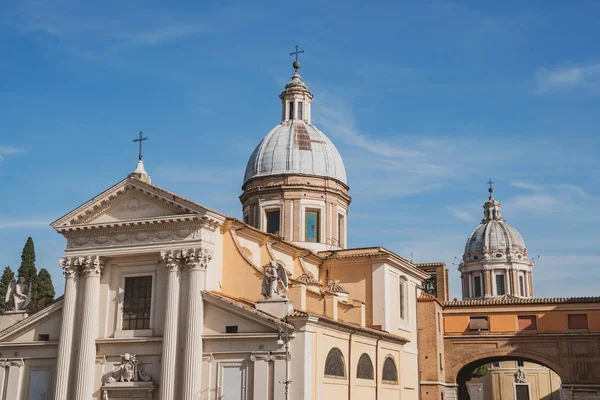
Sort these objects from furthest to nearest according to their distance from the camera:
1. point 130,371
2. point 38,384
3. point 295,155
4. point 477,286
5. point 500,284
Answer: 1. point 477,286
2. point 500,284
3. point 295,155
4. point 38,384
5. point 130,371

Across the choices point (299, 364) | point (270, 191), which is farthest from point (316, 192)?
point (299, 364)

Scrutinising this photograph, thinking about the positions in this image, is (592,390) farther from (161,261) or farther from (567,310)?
(161,261)

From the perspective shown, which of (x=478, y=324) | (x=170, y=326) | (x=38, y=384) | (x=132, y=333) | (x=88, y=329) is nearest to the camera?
(x=170, y=326)

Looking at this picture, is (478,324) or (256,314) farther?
(478,324)

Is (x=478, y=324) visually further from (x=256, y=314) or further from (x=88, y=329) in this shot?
(x=88, y=329)

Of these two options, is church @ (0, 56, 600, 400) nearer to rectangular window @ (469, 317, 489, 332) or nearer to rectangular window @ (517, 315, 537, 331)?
rectangular window @ (517, 315, 537, 331)

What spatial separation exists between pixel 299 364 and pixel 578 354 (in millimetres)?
18522

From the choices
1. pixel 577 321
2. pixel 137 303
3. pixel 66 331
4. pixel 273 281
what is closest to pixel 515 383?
pixel 577 321

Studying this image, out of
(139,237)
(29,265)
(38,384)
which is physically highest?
(29,265)

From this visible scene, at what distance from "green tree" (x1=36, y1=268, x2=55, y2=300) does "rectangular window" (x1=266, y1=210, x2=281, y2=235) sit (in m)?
16.1

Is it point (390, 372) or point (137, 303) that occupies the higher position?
point (137, 303)

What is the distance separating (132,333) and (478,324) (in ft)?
63.3

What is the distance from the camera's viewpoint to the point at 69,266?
95.2 feet

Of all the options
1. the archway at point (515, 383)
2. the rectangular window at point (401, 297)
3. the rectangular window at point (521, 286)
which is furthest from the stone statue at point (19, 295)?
the rectangular window at point (521, 286)
